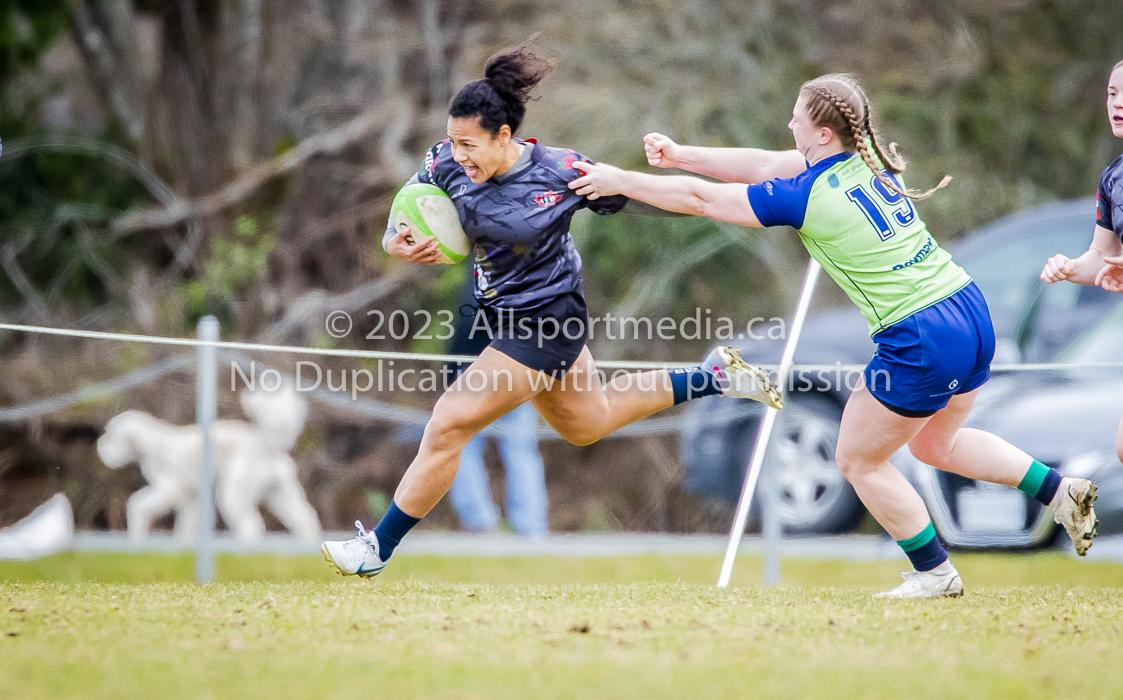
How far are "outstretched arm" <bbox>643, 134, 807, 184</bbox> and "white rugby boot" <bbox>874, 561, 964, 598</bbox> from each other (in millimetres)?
1627

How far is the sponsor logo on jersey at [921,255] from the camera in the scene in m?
3.84

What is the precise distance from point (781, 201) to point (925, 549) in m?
1.47

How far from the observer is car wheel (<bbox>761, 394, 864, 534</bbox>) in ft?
22.4

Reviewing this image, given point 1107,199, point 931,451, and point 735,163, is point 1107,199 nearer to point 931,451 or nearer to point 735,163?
point 931,451

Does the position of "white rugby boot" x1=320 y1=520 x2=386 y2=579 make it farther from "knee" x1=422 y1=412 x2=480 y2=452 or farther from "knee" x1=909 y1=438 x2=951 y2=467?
"knee" x1=909 y1=438 x2=951 y2=467

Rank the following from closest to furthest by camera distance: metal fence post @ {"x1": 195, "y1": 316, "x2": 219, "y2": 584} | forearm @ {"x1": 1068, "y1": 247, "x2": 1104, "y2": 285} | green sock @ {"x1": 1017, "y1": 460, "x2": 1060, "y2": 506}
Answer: forearm @ {"x1": 1068, "y1": 247, "x2": 1104, "y2": 285}
green sock @ {"x1": 1017, "y1": 460, "x2": 1060, "y2": 506}
metal fence post @ {"x1": 195, "y1": 316, "x2": 219, "y2": 584}

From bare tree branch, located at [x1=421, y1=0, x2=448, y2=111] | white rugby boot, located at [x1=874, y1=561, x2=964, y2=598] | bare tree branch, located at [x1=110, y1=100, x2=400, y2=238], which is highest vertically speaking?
bare tree branch, located at [x1=421, y1=0, x2=448, y2=111]

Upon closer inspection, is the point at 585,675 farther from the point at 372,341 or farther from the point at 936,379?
the point at 372,341

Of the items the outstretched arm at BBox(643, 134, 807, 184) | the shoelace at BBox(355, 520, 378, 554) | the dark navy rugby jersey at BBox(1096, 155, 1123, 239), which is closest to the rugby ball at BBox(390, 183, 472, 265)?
the outstretched arm at BBox(643, 134, 807, 184)

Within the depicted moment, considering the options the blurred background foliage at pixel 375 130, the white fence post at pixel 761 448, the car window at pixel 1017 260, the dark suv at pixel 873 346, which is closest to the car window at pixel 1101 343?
the dark suv at pixel 873 346

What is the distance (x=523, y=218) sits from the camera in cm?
409

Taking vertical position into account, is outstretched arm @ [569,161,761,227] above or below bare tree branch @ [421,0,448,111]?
below

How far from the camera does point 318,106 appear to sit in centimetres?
1129

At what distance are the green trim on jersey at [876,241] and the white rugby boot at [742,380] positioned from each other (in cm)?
86
